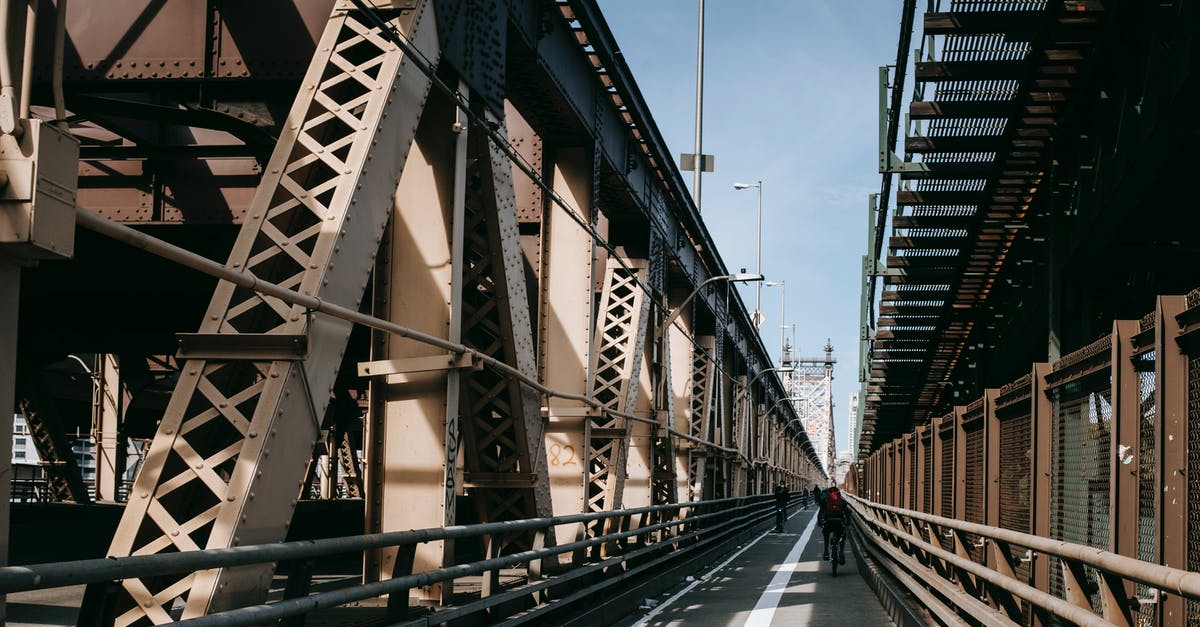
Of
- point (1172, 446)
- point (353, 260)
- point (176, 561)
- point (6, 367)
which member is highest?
point (353, 260)

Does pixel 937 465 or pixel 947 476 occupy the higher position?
pixel 937 465

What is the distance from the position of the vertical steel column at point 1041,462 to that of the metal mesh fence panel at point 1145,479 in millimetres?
2170

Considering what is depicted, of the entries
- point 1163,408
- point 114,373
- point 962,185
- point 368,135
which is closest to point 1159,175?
point 962,185

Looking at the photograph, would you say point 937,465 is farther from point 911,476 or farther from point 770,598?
point 911,476

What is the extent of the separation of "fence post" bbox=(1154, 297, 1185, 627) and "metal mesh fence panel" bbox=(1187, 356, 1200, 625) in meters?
0.02

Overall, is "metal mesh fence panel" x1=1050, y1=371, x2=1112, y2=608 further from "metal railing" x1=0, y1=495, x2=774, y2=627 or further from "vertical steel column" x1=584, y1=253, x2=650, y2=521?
"vertical steel column" x1=584, y1=253, x2=650, y2=521

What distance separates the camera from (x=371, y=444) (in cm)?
1078

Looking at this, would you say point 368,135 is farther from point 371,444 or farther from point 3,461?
point 3,461

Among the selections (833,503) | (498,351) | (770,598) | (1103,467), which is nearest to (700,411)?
(833,503)

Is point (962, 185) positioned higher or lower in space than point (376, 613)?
higher

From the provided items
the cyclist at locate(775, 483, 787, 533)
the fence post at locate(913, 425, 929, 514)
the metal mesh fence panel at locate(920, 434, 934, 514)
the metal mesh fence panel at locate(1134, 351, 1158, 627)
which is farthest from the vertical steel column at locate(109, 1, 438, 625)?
the cyclist at locate(775, 483, 787, 533)

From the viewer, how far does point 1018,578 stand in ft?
35.3

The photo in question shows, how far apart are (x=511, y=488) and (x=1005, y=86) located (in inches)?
305

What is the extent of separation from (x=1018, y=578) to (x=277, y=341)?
22.4 feet
